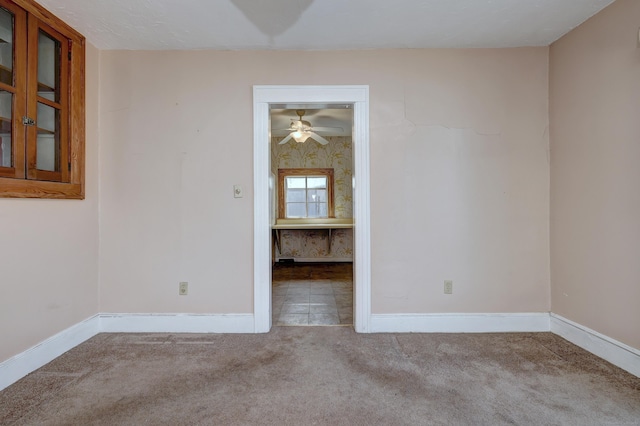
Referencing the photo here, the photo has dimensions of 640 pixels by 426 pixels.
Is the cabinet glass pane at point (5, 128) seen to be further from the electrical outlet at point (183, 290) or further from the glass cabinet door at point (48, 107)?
the electrical outlet at point (183, 290)

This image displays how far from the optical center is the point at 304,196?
608 cm

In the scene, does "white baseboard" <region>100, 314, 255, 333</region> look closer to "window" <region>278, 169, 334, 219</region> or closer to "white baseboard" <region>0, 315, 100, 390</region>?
"white baseboard" <region>0, 315, 100, 390</region>

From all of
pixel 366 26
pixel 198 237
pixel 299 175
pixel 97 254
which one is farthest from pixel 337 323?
pixel 299 175

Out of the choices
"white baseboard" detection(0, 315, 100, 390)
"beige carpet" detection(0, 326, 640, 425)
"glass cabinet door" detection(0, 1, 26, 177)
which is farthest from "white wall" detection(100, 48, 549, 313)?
"glass cabinet door" detection(0, 1, 26, 177)

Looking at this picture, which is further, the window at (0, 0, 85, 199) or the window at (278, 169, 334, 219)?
the window at (278, 169, 334, 219)

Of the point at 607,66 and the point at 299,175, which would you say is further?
the point at 299,175

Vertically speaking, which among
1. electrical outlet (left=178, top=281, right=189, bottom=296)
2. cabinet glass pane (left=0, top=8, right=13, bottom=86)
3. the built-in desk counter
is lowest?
electrical outlet (left=178, top=281, right=189, bottom=296)

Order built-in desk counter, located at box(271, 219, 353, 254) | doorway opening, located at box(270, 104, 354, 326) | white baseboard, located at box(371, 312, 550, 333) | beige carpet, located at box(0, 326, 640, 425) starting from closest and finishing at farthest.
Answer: beige carpet, located at box(0, 326, 640, 425) → white baseboard, located at box(371, 312, 550, 333) → built-in desk counter, located at box(271, 219, 353, 254) → doorway opening, located at box(270, 104, 354, 326)

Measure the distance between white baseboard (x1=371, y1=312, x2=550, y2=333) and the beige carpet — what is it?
99mm

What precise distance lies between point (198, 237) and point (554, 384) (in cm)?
260

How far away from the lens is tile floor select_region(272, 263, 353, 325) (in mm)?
2925

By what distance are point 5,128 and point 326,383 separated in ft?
7.84

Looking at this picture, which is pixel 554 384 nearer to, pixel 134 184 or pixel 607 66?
pixel 607 66

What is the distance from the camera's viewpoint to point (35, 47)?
1.99 meters
